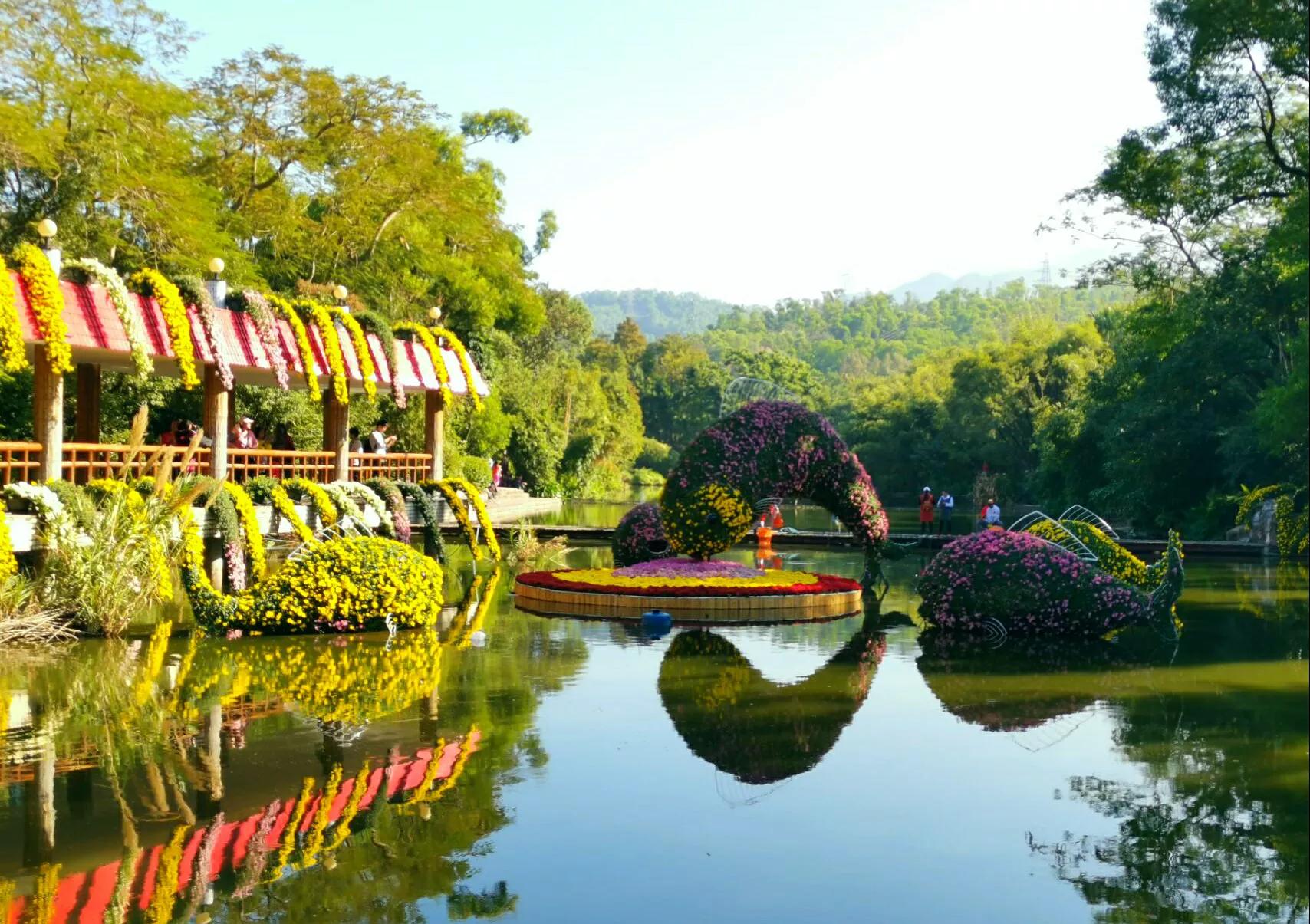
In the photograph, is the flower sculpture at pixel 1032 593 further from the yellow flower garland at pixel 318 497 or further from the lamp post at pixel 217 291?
the lamp post at pixel 217 291

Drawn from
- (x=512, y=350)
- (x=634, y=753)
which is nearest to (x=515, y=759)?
(x=634, y=753)

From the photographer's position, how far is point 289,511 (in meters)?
16.0

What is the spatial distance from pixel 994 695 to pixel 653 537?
8.64 meters

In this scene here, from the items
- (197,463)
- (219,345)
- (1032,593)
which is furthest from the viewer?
(197,463)

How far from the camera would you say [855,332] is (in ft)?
507

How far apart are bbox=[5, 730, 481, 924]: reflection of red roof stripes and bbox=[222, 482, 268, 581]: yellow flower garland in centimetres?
699

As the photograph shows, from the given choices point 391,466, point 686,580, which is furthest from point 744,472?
point 391,466

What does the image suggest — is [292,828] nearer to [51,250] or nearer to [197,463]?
[51,250]

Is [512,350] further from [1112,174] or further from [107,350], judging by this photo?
[107,350]

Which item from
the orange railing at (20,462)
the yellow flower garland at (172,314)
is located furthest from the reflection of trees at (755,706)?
the orange railing at (20,462)

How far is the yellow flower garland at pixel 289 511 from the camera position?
1557 cm

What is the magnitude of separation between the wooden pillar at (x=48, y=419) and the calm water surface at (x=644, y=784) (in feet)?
7.36

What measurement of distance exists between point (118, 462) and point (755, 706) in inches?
354

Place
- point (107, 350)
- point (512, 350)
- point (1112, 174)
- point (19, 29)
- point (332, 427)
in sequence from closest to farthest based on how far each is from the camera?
1. point (107, 350)
2. point (332, 427)
3. point (19, 29)
4. point (1112, 174)
5. point (512, 350)
